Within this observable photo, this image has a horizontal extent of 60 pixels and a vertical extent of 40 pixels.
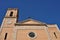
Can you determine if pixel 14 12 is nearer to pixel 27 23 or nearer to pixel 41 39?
pixel 27 23

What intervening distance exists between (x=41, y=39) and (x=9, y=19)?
6.75 meters

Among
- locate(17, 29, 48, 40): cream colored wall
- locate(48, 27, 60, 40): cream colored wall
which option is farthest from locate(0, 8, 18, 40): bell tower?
locate(48, 27, 60, 40): cream colored wall

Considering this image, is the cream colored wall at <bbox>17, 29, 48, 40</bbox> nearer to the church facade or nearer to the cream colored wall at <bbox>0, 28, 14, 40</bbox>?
the church facade

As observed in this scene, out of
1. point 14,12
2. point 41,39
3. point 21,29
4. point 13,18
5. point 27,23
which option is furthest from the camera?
point 14,12

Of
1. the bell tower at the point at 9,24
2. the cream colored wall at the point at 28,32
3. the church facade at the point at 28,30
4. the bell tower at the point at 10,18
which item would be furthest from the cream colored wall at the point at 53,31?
the bell tower at the point at 10,18

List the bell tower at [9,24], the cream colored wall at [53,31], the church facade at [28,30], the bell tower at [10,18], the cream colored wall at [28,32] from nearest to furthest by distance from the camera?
1. the cream colored wall at [28,32]
2. the church facade at [28,30]
3. the bell tower at [9,24]
4. the cream colored wall at [53,31]
5. the bell tower at [10,18]

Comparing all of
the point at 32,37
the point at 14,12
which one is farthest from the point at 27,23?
the point at 14,12

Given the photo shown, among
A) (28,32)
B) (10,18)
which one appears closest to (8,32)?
(28,32)

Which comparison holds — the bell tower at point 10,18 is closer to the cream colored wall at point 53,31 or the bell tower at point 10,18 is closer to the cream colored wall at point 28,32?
the cream colored wall at point 28,32

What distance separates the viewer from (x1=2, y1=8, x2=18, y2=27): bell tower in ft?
64.5

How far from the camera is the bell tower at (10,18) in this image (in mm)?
19656

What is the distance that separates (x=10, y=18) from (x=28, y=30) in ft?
14.3

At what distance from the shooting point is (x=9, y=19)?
820 inches

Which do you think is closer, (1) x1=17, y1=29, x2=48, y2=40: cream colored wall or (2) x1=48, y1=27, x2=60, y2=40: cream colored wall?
(1) x1=17, y1=29, x2=48, y2=40: cream colored wall
